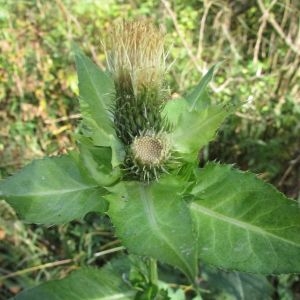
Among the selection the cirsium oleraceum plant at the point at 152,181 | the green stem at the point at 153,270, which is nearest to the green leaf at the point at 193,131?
the cirsium oleraceum plant at the point at 152,181

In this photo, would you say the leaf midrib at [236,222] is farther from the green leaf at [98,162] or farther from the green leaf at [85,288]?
the green leaf at [85,288]

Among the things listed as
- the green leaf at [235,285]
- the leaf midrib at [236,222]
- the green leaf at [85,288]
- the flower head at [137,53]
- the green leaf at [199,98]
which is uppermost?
the flower head at [137,53]

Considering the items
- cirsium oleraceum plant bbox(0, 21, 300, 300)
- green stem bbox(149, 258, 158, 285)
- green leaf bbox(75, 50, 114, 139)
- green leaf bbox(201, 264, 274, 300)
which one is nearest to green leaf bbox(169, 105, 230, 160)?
cirsium oleraceum plant bbox(0, 21, 300, 300)

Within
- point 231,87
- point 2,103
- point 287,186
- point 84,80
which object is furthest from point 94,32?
point 84,80

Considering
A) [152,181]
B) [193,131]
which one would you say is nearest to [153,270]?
[152,181]

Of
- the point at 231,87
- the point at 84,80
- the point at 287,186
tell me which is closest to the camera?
the point at 84,80

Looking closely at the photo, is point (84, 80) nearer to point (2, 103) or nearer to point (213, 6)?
point (2, 103)
